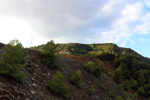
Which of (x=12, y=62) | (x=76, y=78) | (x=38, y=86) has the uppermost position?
(x=12, y=62)

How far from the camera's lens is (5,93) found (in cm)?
804

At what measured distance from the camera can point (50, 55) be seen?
18.2 m

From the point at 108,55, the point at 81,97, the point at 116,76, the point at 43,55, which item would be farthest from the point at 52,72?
the point at 108,55

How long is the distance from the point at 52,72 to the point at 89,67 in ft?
35.5

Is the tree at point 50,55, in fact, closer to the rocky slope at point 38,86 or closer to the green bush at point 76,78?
the rocky slope at point 38,86

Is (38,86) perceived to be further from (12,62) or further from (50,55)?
(50,55)

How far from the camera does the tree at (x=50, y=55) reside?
59.3ft

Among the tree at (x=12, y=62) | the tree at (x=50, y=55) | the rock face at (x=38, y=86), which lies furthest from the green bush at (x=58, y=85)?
the tree at (x=50, y=55)

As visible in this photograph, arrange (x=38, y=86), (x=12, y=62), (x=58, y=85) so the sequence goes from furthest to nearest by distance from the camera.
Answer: (x=58, y=85) → (x=38, y=86) → (x=12, y=62)

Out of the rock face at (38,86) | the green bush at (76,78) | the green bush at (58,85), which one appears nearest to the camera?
the rock face at (38,86)

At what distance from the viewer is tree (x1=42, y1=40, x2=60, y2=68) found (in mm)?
18062

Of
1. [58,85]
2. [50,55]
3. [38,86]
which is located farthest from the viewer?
[50,55]

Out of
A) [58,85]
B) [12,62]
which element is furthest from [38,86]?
[12,62]

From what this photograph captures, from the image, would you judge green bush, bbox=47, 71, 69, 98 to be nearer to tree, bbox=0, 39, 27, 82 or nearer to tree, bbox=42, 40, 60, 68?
tree, bbox=0, 39, 27, 82
